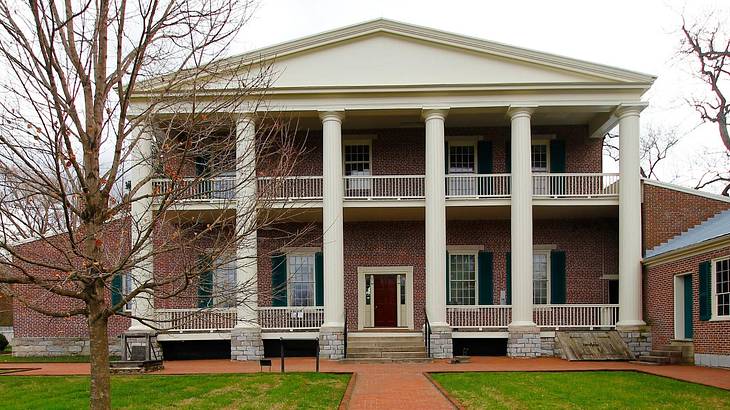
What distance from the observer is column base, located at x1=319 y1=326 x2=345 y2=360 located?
1923 cm

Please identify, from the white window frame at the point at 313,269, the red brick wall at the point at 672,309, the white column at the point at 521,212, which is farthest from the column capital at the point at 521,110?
the white window frame at the point at 313,269

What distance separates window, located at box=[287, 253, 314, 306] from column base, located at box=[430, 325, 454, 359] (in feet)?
16.0

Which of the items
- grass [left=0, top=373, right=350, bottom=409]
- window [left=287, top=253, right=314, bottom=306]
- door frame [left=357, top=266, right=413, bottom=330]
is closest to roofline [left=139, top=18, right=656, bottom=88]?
window [left=287, top=253, right=314, bottom=306]

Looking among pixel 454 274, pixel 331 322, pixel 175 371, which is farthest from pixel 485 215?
pixel 175 371

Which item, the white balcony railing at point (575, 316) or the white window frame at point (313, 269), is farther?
the white window frame at point (313, 269)

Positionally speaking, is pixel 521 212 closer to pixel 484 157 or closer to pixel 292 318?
pixel 484 157

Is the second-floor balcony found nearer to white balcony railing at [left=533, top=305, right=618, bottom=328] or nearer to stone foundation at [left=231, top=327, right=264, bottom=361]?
white balcony railing at [left=533, top=305, right=618, bottom=328]

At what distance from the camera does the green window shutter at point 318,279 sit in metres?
22.1

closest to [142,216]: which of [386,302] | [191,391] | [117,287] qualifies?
[117,287]

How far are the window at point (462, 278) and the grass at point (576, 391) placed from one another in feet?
25.2

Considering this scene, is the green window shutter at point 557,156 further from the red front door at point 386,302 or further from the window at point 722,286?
the window at point 722,286

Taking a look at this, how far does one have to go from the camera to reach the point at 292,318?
66.6ft

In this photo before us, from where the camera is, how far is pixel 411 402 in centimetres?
1140

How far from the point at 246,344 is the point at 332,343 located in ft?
8.44
